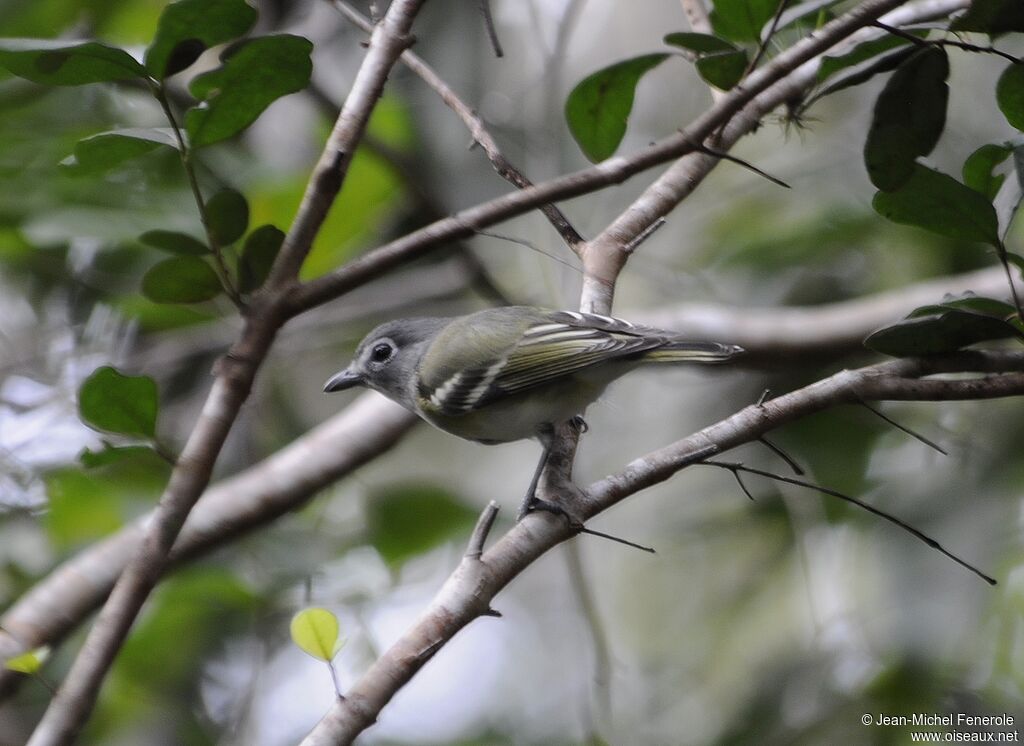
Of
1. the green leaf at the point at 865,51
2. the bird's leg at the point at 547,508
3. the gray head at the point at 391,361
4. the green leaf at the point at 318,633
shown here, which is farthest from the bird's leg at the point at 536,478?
the green leaf at the point at 865,51

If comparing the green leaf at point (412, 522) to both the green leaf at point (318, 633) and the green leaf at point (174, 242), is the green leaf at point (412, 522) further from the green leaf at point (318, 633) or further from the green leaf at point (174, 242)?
the green leaf at point (318, 633)

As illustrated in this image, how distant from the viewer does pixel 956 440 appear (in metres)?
3.32

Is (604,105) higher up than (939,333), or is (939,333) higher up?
(604,105)

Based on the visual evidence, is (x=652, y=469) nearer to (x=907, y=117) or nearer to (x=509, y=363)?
(x=907, y=117)

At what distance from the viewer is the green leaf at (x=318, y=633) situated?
5.11ft

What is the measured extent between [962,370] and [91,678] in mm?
1443

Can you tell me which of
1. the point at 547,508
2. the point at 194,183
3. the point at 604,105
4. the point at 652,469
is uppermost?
the point at 604,105

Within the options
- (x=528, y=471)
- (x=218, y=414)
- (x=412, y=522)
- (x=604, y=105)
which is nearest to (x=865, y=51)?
(x=604, y=105)

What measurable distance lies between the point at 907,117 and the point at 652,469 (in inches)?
28.2

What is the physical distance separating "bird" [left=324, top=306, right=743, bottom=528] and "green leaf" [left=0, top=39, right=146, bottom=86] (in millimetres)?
1121

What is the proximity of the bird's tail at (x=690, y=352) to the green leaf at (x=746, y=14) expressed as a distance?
2.29 ft

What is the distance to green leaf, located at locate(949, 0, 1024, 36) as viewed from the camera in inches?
62.5

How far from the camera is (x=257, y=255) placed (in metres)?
1.85

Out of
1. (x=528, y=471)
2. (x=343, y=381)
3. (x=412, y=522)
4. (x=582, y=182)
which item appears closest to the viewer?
(x=582, y=182)
